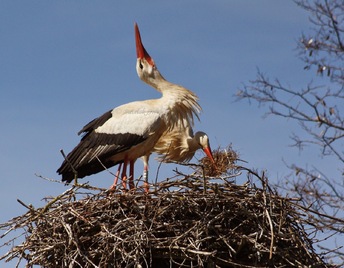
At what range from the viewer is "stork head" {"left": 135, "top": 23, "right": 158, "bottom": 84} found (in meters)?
10.3

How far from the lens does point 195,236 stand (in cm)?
725

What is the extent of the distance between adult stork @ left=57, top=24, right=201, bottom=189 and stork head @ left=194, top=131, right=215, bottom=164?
25cm

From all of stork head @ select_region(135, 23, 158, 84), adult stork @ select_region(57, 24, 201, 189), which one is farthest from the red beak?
stork head @ select_region(135, 23, 158, 84)

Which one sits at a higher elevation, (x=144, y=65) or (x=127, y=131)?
(x=144, y=65)

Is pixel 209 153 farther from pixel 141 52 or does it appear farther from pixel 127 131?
pixel 141 52

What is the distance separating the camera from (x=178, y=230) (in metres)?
7.35

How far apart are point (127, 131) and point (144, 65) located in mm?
1061

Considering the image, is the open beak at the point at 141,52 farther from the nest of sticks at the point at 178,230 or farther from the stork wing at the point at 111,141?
the nest of sticks at the point at 178,230

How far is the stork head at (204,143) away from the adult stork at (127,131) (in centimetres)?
25

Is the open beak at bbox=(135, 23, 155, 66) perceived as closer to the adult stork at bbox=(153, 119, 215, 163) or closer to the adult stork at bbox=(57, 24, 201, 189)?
the adult stork at bbox=(57, 24, 201, 189)

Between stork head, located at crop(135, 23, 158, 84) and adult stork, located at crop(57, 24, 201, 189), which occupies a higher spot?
stork head, located at crop(135, 23, 158, 84)

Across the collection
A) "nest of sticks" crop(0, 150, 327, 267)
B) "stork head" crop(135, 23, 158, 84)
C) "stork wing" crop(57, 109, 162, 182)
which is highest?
"stork head" crop(135, 23, 158, 84)

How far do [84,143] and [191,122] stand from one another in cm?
124

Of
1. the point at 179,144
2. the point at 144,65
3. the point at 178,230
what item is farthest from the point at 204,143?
the point at 178,230
